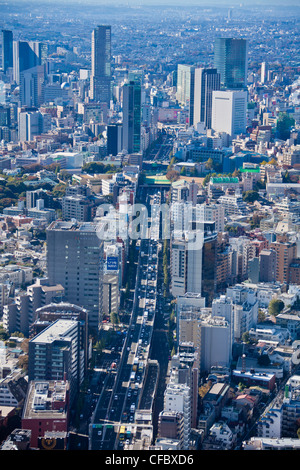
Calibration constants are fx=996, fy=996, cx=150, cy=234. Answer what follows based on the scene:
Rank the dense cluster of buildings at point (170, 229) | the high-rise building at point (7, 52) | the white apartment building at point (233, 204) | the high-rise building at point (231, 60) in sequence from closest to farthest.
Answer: the dense cluster of buildings at point (170, 229), the white apartment building at point (233, 204), the high-rise building at point (231, 60), the high-rise building at point (7, 52)

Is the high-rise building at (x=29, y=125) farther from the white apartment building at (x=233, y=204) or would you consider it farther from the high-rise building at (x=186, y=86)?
the white apartment building at (x=233, y=204)

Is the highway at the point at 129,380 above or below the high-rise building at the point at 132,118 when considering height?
below

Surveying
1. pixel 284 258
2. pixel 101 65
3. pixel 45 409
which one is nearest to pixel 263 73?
pixel 101 65

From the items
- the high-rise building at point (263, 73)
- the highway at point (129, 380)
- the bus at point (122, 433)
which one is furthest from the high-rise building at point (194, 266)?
the high-rise building at point (263, 73)

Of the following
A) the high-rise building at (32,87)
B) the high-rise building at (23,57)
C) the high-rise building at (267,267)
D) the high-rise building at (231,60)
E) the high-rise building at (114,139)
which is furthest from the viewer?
the high-rise building at (23,57)

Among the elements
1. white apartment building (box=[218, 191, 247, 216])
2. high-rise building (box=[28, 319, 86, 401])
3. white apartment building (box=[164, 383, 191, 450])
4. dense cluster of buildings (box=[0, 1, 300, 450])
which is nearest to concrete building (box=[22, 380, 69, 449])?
dense cluster of buildings (box=[0, 1, 300, 450])

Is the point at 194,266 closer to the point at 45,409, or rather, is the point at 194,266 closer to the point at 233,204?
the point at 45,409
